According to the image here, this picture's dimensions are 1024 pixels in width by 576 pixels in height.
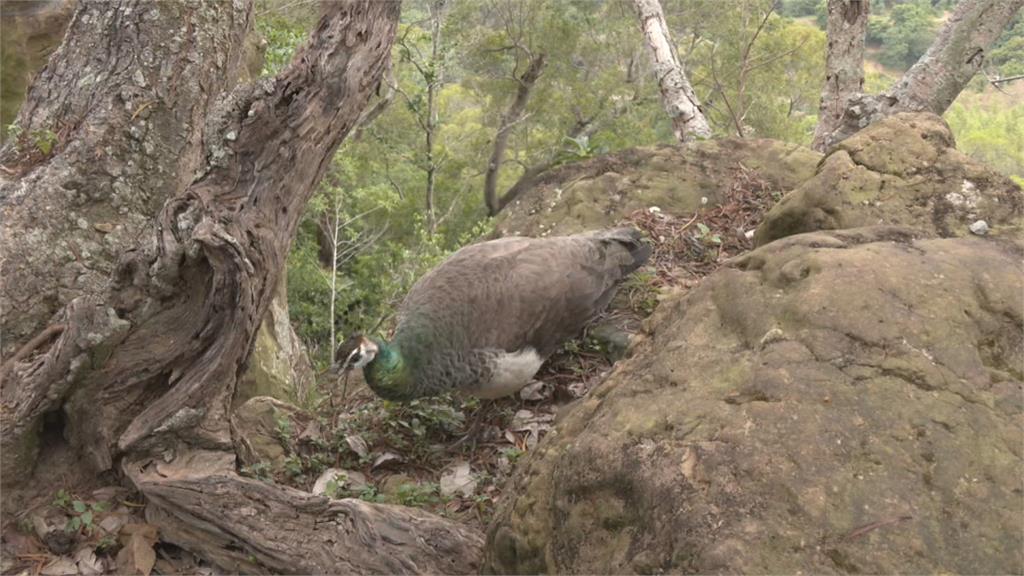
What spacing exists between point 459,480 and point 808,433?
2121mm

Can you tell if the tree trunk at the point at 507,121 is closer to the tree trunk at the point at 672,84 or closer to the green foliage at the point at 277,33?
the green foliage at the point at 277,33

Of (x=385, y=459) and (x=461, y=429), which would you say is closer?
(x=385, y=459)

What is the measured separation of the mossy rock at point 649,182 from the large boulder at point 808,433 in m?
2.93

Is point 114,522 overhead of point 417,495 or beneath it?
overhead

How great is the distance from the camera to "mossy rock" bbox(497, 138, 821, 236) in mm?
6031

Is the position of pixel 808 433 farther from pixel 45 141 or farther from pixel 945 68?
pixel 945 68

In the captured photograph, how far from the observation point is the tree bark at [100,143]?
3662 mm

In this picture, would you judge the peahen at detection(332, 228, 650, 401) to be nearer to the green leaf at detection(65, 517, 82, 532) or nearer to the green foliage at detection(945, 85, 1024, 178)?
the green leaf at detection(65, 517, 82, 532)

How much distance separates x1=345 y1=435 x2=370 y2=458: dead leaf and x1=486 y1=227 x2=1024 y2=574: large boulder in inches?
61.8

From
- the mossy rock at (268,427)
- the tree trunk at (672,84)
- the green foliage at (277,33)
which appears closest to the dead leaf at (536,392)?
the mossy rock at (268,427)

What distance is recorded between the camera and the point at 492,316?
4.39 meters

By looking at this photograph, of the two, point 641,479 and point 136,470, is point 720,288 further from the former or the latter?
point 136,470

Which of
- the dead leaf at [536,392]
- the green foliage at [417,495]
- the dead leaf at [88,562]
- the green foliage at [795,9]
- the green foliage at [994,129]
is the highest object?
the dead leaf at [88,562]

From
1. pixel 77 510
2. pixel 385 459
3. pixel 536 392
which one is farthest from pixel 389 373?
pixel 77 510
